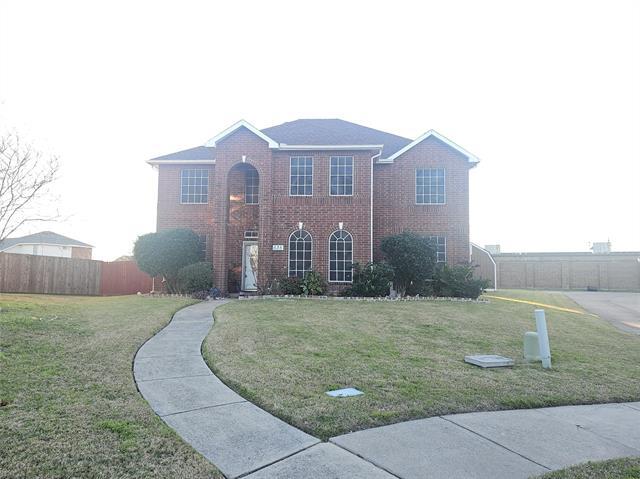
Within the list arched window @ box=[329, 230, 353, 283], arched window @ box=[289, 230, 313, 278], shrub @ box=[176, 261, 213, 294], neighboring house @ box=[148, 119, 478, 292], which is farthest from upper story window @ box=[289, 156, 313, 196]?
shrub @ box=[176, 261, 213, 294]

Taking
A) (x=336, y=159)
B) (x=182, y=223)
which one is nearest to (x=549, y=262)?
(x=336, y=159)

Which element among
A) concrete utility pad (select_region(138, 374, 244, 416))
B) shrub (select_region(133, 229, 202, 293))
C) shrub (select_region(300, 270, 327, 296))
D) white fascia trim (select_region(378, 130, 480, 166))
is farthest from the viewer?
white fascia trim (select_region(378, 130, 480, 166))

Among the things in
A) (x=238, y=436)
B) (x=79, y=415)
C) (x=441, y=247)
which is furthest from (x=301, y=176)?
(x=238, y=436)

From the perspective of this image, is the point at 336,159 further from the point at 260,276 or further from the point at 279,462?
the point at 279,462

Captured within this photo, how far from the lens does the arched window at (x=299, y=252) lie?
Answer: 17203 mm

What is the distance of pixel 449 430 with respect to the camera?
4098 mm

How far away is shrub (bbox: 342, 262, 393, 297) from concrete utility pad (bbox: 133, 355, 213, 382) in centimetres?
936

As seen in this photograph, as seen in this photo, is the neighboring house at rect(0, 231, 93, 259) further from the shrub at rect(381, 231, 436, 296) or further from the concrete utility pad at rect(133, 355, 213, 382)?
the concrete utility pad at rect(133, 355, 213, 382)

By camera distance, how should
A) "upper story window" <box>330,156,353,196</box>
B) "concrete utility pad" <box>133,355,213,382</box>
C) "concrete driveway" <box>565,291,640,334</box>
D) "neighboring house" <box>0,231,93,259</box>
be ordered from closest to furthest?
"concrete utility pad" <box>133,355,213,382</box>
"concrete driveway" <box>565,291,640,334</box>
"upper story window" <box>330,156,353,196</box>
"neighboring house" <box>0,231,93,259</box>

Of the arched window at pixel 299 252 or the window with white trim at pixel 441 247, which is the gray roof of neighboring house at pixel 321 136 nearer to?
the arched window at pixel 299 252

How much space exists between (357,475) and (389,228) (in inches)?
623

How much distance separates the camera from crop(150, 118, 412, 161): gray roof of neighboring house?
723 inches

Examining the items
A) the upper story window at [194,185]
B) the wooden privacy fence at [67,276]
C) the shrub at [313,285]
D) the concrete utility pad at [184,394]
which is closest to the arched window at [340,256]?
the shrub at [313,285]

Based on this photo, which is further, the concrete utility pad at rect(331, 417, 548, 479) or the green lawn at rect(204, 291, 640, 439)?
the green lawn at rect(204, 291, 640, 439)
